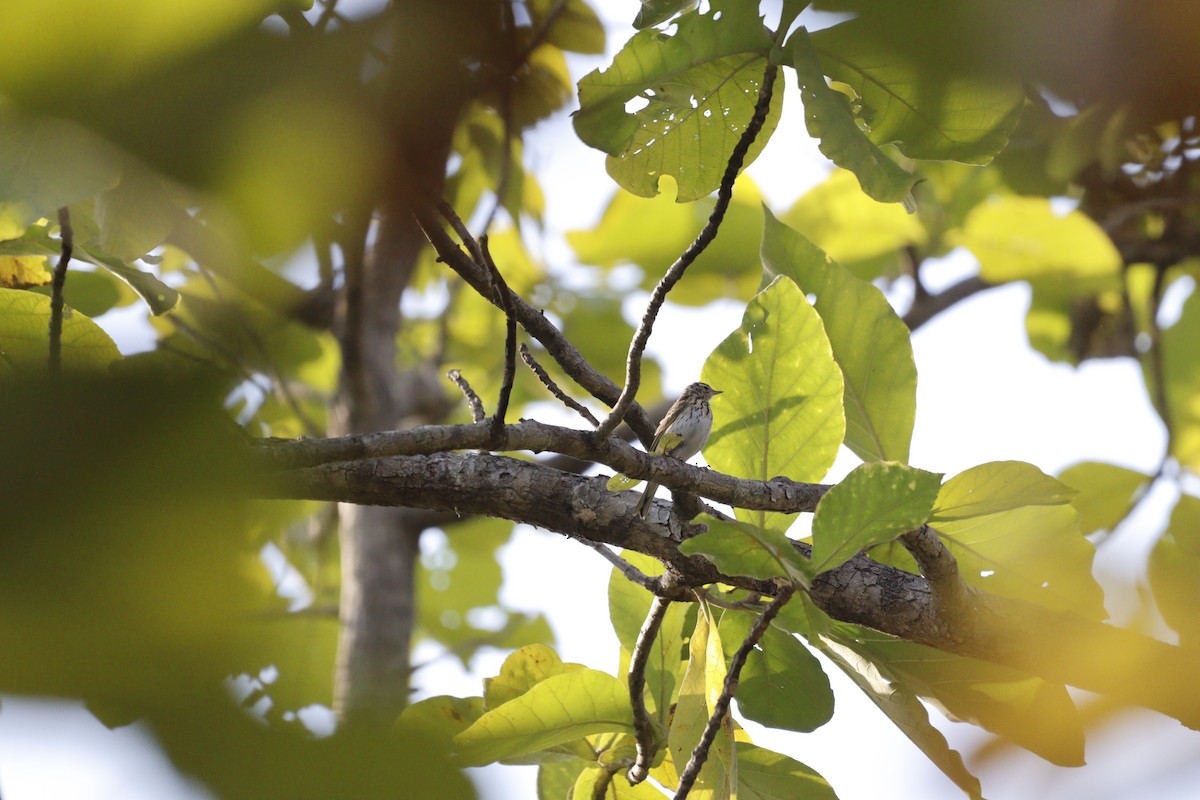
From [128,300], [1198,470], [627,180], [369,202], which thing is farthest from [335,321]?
[369,202]

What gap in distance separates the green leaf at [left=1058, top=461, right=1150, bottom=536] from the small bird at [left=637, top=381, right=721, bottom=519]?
0.96 meters

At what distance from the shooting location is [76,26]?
0.23m

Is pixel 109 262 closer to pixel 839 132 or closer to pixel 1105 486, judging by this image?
pixel 839 132

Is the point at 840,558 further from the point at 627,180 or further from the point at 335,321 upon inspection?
the point at 335,321

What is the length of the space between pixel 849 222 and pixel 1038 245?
2.03ft

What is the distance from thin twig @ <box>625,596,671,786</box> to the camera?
4.75ft

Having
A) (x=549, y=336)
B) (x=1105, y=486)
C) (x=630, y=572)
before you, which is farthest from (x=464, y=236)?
(x=1105, y=486)

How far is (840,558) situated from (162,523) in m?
0.94

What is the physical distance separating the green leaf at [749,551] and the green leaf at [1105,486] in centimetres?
169

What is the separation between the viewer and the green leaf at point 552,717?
1368mm

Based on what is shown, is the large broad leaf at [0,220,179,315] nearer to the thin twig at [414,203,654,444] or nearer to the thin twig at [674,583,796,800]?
the thin twig at [414,203,654,444]

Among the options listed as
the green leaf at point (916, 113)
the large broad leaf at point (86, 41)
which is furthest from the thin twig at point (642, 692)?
the large broad leaf at point (86, 41)

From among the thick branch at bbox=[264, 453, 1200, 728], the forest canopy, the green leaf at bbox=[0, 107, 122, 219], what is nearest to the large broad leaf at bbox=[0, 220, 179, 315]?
the forest canopy

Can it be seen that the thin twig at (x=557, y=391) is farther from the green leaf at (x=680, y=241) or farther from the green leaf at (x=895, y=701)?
the green leaf at (x=680, y=241)
